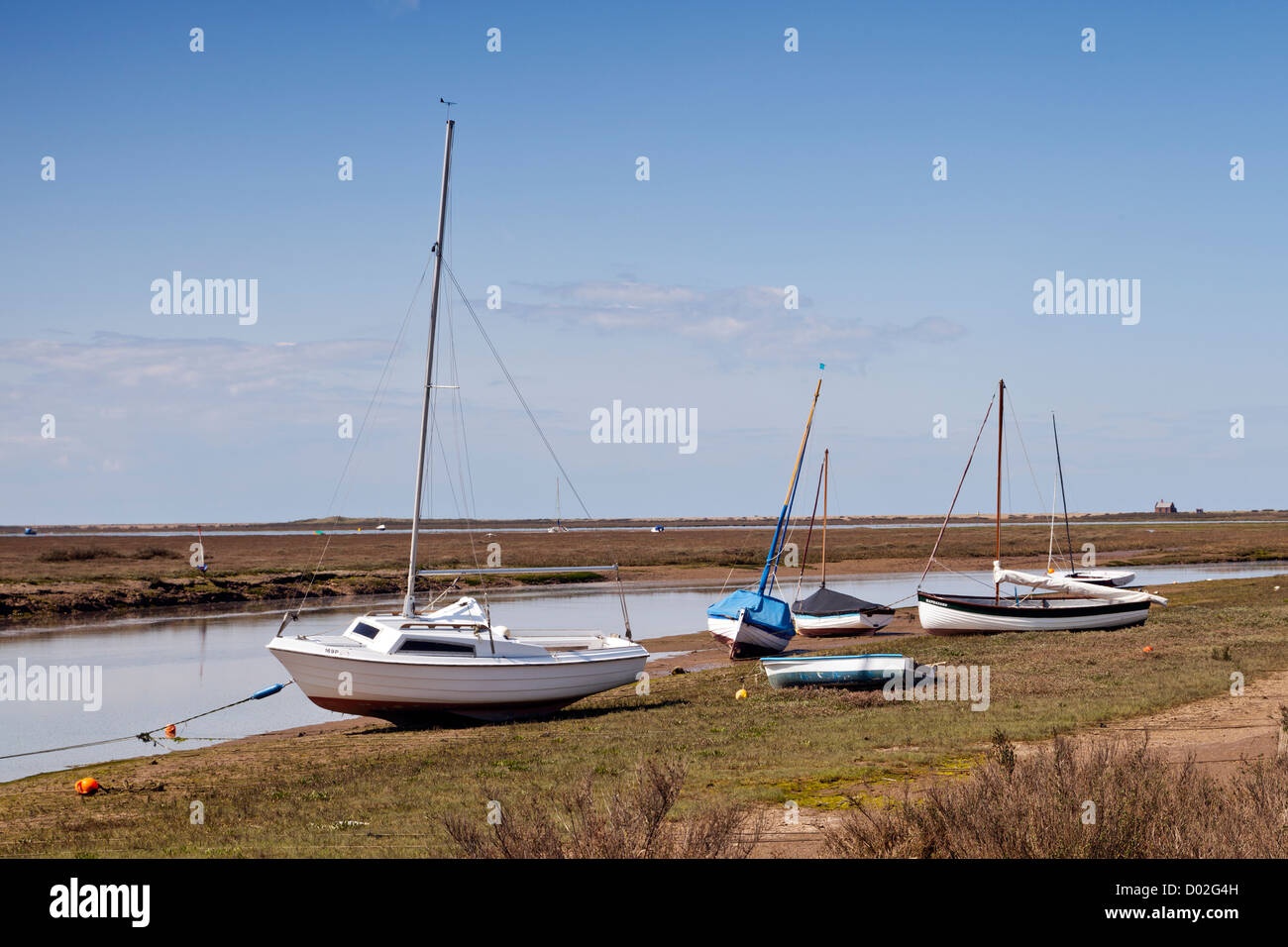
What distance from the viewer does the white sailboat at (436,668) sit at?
22.0 metres

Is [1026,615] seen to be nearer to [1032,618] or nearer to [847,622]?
[1032,618]

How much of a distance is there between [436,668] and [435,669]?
4 cm

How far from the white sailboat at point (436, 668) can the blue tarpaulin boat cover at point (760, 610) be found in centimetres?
1017

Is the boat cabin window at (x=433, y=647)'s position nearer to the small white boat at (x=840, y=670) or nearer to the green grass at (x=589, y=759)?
the green grass at (x=589, y=759)

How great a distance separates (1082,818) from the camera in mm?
8297

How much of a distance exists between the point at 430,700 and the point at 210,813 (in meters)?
8.16

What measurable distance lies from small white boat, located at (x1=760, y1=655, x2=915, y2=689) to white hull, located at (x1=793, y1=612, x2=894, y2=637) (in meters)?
15.9

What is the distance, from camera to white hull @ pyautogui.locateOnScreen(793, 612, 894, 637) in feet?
132

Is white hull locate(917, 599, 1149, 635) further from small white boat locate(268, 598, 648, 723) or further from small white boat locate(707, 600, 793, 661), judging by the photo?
small white boat locate(268, 598, 648, 723)

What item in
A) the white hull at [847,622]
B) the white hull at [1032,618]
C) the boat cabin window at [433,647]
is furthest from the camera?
the white hull at [847,622]

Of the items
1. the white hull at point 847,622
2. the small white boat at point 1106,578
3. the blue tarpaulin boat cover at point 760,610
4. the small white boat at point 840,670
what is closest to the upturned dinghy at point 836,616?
the white hull at point 847,622

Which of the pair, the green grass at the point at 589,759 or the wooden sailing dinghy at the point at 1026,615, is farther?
the wooden sailing dinghy at the point at 1026,615
